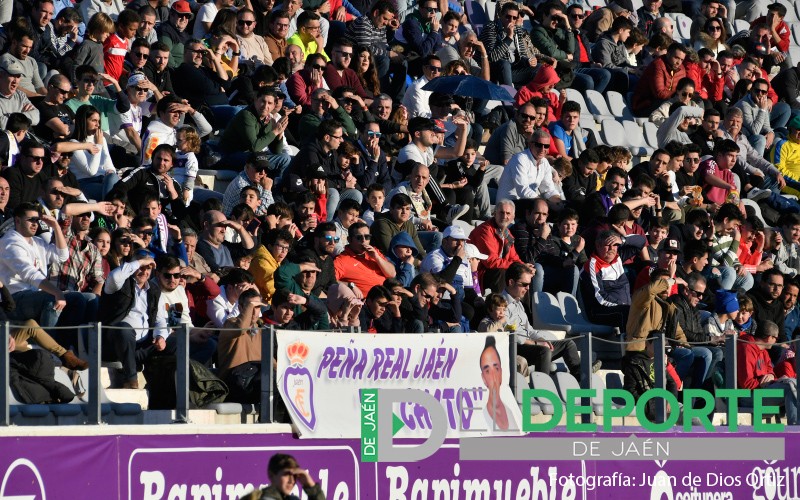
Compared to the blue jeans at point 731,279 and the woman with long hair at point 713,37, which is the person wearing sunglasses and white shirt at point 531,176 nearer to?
the blue jeans at point 731,279

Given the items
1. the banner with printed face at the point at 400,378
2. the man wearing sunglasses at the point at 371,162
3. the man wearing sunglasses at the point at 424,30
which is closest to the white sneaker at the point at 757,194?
the man wearing sunglasses at the point at 424,30

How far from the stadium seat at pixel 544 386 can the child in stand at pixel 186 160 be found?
3.41 m

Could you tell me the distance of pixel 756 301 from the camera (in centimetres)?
1658

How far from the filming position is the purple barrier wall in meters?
10.8

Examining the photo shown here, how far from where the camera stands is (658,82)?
21.2 meters

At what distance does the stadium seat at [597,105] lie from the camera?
20.9 meters

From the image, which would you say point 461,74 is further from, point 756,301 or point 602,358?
point 602,358

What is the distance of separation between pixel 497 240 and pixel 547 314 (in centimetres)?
96

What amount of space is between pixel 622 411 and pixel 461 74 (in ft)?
19.6

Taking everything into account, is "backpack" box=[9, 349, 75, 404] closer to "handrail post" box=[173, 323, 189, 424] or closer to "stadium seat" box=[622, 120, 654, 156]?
"handrail post" box=[173, 323, 189, 424]

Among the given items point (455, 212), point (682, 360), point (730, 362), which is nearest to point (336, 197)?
point (455, 212)

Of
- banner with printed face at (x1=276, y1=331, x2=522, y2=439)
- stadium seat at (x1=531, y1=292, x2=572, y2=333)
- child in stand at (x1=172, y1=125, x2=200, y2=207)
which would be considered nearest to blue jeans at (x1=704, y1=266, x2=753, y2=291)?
stadium seat at (x1=531, y1=292, x2=572, y2=333)

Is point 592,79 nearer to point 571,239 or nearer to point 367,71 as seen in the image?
point 367,71

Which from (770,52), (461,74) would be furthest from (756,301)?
(770,52)
